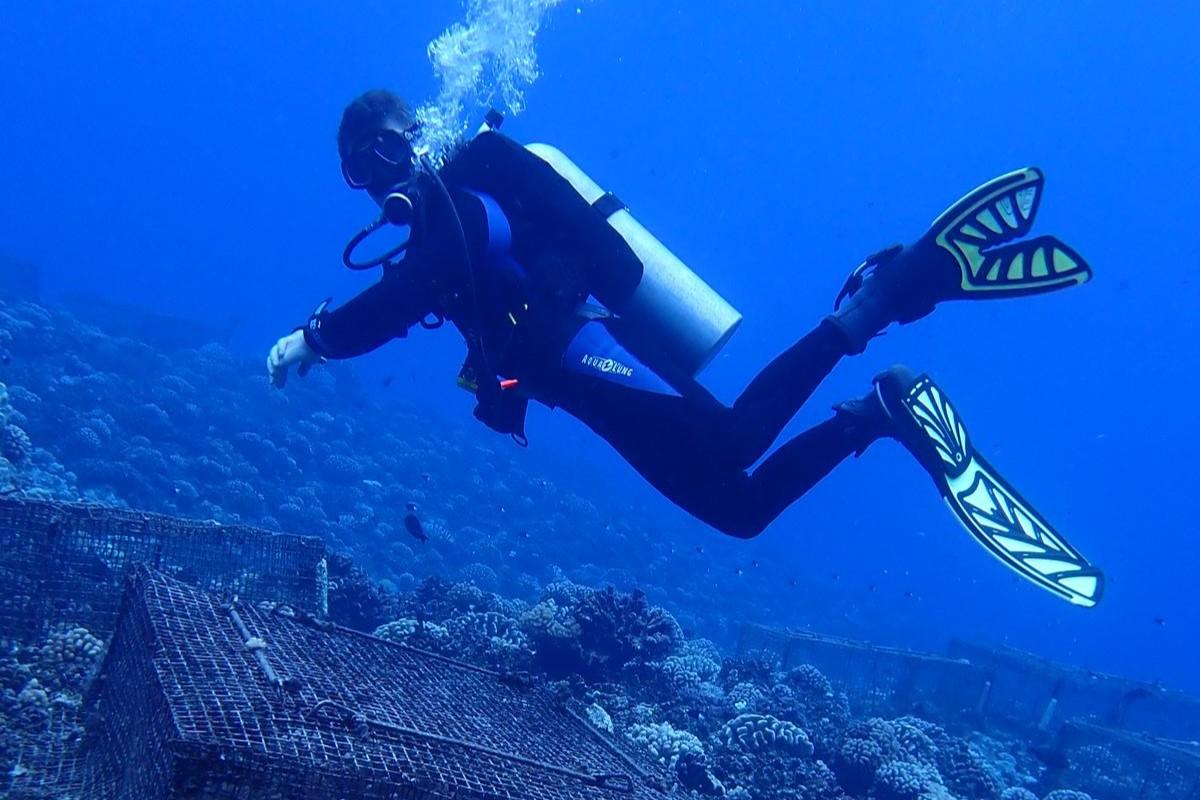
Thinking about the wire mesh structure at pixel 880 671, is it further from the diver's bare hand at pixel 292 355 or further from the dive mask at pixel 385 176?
the dive mask at pixel 385 176

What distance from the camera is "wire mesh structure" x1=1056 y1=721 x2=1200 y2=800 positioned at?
34.6 ft

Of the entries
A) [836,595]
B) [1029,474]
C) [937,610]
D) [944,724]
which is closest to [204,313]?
[836,595]

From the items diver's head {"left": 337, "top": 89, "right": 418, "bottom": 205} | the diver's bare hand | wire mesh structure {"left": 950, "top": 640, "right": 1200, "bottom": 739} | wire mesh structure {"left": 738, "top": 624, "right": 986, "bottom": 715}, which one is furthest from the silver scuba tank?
wire mesh structure {"left": 950, "top": 640, "right": 1200, "bottom": 739}

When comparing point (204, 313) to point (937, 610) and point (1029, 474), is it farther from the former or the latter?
point (1029, 474)

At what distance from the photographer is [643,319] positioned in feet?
17.4

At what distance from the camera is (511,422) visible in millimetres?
4816

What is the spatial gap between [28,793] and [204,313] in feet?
312

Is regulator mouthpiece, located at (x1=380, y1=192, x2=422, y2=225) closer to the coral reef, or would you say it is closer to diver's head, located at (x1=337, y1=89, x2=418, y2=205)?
diver's head, located at (x1=337, y1=89, x2=418, y2=205)

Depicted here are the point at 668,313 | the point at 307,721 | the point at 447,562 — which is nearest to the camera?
the point at 307,721

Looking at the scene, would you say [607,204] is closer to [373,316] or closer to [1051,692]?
[373,316]

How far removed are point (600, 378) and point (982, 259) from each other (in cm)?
261

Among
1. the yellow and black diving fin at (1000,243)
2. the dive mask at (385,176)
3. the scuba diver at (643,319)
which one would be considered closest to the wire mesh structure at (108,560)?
the scuba diver at (643,319)

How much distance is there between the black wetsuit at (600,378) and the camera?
4633 mm

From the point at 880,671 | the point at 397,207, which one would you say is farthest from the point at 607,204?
the point at 880,671
